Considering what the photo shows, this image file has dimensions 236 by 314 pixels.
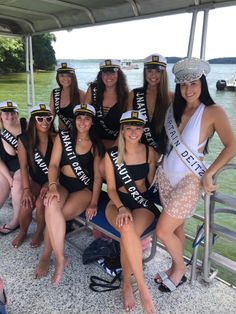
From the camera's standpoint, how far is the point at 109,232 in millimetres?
2578

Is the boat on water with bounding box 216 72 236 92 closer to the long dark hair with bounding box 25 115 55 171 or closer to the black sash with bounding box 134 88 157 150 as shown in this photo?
the black sash with bounding box 134 88 157 150

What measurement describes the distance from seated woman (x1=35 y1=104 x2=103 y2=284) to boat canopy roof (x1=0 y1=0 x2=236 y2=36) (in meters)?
1.04

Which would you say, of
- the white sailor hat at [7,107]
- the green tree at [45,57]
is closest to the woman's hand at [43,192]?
the white sailor hat at [7,107]

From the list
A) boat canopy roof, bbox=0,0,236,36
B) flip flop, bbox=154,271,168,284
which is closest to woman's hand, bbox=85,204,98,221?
flip flop, bbox=154,271,168,284

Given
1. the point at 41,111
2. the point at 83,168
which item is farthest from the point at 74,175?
the point at 41,111

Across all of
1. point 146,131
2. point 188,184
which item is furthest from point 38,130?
point 188,184

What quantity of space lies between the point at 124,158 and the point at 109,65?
100 centimetres

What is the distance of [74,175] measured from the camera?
296 centimetres

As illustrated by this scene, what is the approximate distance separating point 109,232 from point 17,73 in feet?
117

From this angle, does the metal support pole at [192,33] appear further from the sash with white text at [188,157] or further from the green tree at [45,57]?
the green tree at [45,57]

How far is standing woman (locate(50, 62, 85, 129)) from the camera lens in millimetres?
3436

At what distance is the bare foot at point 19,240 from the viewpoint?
10.4 feet

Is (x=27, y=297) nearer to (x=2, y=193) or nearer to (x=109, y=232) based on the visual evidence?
(x=109, y=232)

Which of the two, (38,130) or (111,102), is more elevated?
(111,102)
